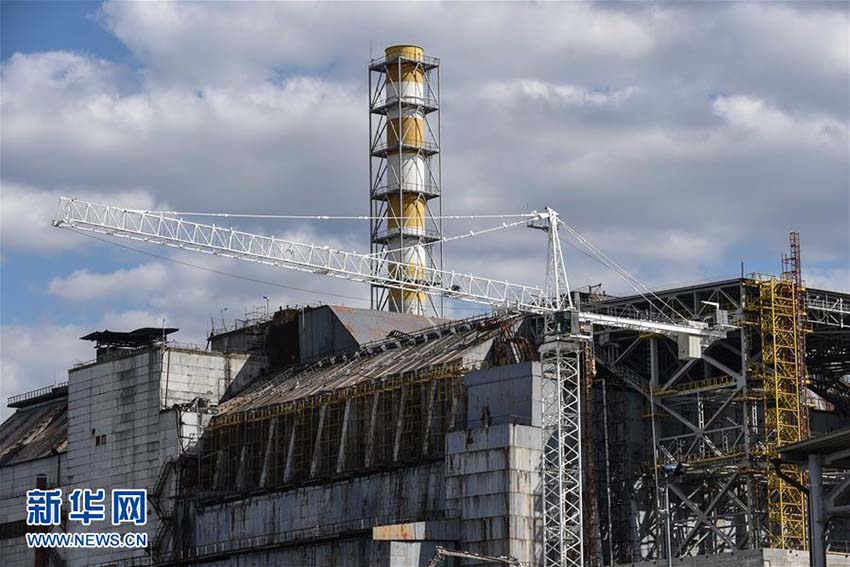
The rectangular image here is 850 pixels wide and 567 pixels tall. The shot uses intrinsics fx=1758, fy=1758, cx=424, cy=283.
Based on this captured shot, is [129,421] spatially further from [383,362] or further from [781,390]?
[781,390]

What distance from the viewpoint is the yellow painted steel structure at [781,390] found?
127438 mm

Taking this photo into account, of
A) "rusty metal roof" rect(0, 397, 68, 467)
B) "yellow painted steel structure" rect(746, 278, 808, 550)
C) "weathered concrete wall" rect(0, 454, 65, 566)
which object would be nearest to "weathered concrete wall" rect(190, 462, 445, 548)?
"weathered concrete wall" rect(0, 454, 65, 566)

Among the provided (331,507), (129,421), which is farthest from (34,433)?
(331,507)

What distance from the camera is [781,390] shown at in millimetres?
129750

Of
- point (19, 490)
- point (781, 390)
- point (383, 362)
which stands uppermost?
point (383, 362)

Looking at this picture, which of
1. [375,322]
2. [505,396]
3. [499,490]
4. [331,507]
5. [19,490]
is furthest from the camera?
[19,490]

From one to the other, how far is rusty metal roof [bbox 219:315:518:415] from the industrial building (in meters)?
0.28

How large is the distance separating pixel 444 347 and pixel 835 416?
33.8 metres

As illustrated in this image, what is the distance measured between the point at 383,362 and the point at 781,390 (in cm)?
3432

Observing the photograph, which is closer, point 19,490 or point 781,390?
point 781,390

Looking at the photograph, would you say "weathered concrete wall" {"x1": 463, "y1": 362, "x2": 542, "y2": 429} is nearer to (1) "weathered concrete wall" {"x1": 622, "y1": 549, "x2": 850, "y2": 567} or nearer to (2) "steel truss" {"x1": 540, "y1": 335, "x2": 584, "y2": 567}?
(2) "steel truss" {"x1": 540, "y1": 335, "x2": 584, "y2": 567}

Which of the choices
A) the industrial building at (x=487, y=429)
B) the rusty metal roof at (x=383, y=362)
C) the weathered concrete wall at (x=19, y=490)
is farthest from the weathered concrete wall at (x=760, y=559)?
the weathered concrete wall at (x=19, y=490)

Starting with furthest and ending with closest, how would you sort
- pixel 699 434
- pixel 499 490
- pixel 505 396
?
1. pixel 699 434
2. pixel 505 396
3. pixel 499 490

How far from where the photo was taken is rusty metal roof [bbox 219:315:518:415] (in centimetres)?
13825
